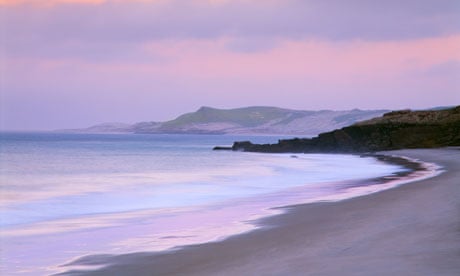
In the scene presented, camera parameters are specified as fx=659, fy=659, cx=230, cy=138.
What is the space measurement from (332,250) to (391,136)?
76.3 metres

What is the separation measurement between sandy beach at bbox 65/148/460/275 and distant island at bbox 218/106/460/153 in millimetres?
66456

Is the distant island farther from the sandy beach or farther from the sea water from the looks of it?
the sandy beach

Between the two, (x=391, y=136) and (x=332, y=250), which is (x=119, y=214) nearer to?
(x=332, y=250)

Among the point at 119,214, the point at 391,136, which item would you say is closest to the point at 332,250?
the point at 119,214

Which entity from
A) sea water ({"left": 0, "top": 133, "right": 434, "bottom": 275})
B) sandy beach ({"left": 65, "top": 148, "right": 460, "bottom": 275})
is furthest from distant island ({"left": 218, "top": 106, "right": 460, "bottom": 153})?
sandy beach ({"left": 65, "top": 148, "right": 460, "bottom": 275})

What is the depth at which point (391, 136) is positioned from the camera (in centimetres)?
8456

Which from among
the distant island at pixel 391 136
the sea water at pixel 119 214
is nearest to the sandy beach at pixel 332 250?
the sea water at pixel 119 214

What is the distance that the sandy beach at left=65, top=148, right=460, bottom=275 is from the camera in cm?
902

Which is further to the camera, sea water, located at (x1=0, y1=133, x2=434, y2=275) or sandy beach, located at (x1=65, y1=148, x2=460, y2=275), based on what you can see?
sea water, located at (x1=0, y1=133, x2=434, y2=275)

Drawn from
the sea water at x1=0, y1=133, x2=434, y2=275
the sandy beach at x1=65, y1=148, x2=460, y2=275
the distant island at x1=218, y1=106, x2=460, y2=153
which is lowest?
the sea water at x1=0, y1=133, x2=434, y2=275

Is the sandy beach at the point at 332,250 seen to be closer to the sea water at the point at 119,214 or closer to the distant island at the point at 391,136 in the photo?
the sea water at the point at 119,214

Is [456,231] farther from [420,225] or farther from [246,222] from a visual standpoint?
[246,222]

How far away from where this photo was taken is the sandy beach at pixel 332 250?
355 inches

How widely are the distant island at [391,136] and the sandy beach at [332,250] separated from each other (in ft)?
218
